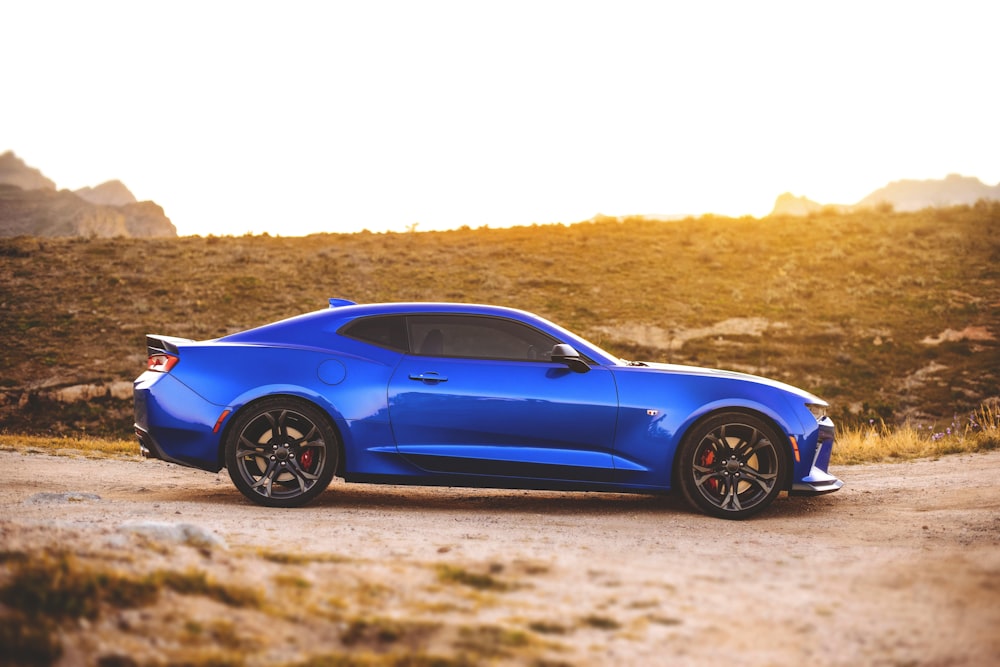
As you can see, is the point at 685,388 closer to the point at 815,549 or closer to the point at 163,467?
the point at 815,549

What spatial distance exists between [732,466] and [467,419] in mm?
1980

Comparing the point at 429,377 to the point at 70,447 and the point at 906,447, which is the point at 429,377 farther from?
the point at 906,447

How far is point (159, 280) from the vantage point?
28.2 metres

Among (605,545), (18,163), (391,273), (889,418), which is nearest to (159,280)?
(391,273)

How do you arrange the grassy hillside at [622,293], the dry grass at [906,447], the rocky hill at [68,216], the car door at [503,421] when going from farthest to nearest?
the rocky hill at [68,216]
the grassy hillside at [622,293]
the dry grass at [906,447]
the car door at [503,421]

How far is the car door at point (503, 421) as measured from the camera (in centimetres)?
655

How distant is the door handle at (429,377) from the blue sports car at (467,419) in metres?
0.01

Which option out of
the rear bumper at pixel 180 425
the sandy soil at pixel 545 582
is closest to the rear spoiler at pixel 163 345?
the rear bumper at pixel 180 425

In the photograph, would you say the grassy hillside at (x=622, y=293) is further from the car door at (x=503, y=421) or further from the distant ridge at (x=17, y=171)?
the distant ridge at (x=17, y=171)

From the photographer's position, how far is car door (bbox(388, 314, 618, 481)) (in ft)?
21.5

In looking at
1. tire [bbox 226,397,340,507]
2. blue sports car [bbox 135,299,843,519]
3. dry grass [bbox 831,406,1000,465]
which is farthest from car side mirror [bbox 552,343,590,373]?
dry grass [bbox 831,406,1000,465]

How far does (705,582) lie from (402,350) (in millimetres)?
3214

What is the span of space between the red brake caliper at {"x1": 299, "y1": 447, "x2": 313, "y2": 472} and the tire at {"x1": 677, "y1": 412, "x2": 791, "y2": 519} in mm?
2689

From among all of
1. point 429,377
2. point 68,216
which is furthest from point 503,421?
point 68,216
